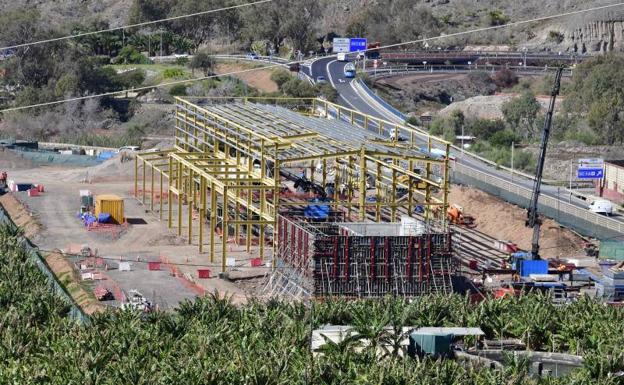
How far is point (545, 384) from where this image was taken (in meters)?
35.6

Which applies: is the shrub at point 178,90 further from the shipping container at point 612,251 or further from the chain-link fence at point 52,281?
the shipping container at point 612,251

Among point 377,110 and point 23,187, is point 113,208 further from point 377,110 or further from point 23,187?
point 377,110

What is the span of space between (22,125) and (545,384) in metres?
73.9

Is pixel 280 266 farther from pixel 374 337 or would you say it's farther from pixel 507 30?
pixel 507 30

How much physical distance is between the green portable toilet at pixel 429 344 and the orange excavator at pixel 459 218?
889 inches

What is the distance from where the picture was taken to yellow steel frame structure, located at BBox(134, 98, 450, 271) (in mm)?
54594

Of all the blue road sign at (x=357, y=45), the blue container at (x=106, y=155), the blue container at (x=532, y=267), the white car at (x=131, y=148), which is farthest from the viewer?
the blue road sign at (x=357, y=45)

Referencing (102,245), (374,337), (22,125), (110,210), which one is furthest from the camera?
(22,125)

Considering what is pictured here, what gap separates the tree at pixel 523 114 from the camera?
10288 centimetres

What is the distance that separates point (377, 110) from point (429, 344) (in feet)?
200

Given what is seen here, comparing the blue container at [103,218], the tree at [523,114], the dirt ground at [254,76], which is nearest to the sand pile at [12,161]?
the blue container at [103,218]

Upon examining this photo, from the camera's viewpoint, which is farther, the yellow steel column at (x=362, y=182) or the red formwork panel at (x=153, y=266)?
the yellow steel column at (x=362, y=182)

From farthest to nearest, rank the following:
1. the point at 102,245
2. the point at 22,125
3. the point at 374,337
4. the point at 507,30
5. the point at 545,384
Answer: the point at 507,30
the point at 22,125
the point at 102,245
the point at 374,337
the point at 545,384

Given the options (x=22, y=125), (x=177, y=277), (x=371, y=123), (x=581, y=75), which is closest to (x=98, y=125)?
(x=22, y=125)
